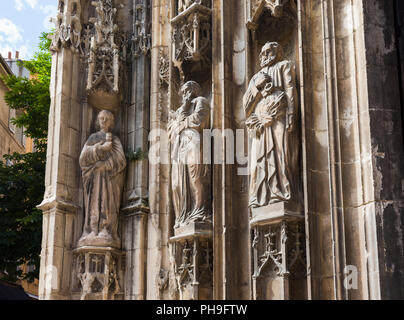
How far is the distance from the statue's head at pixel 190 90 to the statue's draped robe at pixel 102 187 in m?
1.67

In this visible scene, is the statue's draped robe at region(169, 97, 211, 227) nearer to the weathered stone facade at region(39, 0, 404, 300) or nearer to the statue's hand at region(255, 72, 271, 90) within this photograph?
the weathered stone facade at region(39, 0, 404, 300)

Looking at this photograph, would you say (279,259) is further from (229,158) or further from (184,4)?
(184,4)

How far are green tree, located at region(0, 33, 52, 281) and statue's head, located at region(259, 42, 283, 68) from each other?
812 centimetres

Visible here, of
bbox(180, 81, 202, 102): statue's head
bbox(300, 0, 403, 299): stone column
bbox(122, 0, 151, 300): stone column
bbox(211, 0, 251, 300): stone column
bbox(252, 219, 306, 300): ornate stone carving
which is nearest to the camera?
bbox(300, 0, 403, 299): stone column

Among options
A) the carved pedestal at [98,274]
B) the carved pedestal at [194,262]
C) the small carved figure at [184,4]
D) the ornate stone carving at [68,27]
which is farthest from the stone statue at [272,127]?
the ornate stone carving at [68,27]

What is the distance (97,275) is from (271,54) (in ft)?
14.2

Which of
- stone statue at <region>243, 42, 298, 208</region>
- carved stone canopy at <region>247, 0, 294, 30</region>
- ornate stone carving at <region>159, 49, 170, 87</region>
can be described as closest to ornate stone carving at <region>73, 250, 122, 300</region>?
ornate stone carving at <region>159, 49, 170, 87</region>

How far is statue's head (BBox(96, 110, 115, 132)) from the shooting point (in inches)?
452

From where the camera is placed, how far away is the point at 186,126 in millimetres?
10031

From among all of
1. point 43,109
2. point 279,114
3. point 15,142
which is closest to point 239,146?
point 279,114

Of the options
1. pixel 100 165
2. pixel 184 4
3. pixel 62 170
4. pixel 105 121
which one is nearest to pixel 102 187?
pixel 100 165

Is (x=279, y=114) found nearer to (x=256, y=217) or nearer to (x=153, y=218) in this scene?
(x=256, y=217)

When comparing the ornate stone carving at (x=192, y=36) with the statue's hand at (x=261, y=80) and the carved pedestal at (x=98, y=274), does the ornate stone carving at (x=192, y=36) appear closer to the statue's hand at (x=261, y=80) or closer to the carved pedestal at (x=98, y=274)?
the statue's hand at (x=261, y=80)

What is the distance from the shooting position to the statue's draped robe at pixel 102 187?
36.1 feet
